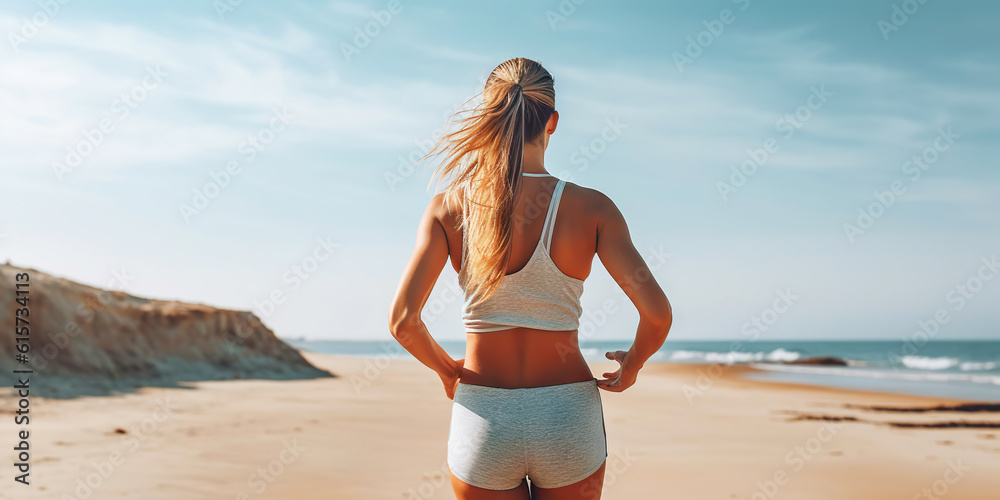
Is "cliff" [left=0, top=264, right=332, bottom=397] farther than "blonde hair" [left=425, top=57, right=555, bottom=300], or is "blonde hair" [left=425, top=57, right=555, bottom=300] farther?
"cliff" [left=0, top=264, right=332, bottom=397]

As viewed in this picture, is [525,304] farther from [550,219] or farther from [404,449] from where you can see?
[404,449]

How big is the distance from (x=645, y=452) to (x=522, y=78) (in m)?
6.55

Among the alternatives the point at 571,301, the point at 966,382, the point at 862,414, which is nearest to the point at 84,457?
the point at 571,301

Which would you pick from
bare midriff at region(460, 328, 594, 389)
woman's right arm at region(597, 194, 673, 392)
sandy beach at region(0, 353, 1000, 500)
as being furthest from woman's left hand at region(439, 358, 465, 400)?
sandy beach at region(0, 353, 1000, 500)

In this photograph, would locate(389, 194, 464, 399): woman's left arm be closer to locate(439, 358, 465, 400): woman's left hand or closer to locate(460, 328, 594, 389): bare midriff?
locate(439, 358, 465, 400): woman's left hand

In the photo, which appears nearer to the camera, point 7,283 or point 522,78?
point 522,78

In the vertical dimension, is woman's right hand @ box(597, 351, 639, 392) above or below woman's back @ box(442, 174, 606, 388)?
below

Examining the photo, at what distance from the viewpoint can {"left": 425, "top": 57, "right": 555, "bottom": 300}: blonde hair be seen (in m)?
1.97

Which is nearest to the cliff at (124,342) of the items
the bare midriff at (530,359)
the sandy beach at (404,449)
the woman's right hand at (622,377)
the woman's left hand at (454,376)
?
the sandy beach at (404,449)

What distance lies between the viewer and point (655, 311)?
6.57 ft

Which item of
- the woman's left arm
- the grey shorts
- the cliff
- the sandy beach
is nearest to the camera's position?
the grey shorts

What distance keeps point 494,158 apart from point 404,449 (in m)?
6.22

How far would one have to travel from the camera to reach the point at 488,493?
198 cm

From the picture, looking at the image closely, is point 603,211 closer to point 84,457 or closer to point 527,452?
point 527,452
